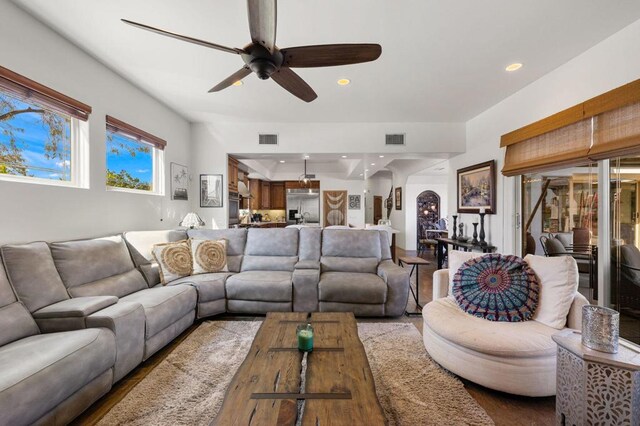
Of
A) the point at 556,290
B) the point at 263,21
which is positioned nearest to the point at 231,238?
the point at 263,21

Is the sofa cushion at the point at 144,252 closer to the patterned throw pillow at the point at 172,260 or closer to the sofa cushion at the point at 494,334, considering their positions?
the patterned throw pillow at the point at 172,260

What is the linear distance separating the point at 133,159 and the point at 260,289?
247cm

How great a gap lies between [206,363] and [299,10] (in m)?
2.93

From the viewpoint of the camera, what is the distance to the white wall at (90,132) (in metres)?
2.05

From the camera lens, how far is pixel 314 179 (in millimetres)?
9242

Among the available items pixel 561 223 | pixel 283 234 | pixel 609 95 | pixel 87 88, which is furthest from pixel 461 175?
pixel 87 88

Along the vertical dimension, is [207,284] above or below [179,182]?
below

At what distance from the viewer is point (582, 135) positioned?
2596 mm

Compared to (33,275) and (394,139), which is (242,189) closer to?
(394,139)

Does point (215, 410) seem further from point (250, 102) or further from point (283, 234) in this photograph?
point (250, 102)

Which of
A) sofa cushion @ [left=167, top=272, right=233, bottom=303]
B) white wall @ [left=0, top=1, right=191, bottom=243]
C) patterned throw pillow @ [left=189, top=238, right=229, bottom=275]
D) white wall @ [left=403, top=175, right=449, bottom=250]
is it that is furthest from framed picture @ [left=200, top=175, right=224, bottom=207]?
white wall @ [left=403, top=175, right=449, bottom=250]

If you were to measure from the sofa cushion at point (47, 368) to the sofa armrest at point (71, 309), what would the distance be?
0.14 metres

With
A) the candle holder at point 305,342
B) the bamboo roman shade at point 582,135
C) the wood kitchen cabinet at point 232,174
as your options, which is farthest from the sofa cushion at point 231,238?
the bamboo roman shade at point 582,135

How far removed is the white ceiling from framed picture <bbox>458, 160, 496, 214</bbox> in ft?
3.50
